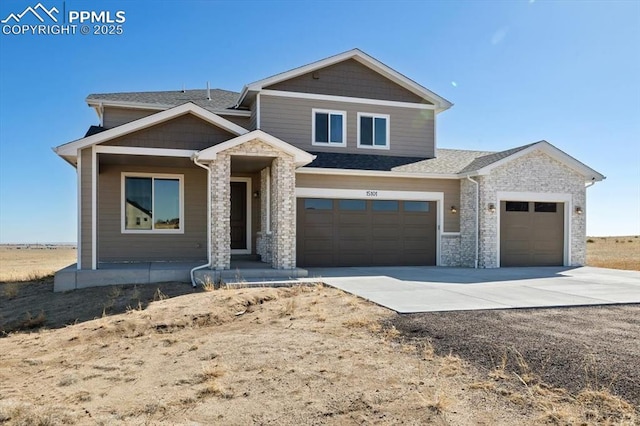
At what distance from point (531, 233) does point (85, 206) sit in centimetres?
1459

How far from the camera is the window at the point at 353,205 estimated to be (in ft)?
51.2

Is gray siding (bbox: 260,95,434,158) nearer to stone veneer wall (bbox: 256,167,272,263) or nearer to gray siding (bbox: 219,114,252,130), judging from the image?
gray siding (bbox: 219,114,252,130)

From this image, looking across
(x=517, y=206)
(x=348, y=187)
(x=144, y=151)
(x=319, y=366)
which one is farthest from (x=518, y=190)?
(x=319, y=366)

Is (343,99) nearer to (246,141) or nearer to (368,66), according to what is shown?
(368,66)

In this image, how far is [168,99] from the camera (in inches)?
673

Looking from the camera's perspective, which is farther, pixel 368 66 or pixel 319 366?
pixel 368 66

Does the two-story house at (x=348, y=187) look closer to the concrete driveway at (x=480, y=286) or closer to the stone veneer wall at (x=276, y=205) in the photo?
the stone veneer wall at (x=276, y=205)

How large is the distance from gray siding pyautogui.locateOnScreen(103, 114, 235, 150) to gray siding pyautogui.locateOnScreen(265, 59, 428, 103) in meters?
3.90

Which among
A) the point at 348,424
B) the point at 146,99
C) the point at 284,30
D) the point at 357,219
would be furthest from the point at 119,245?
the point at 348,424

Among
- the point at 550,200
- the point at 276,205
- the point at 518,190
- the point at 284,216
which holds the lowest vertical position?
the point at 284,216

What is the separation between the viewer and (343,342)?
6477 mm

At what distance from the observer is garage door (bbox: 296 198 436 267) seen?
15312mm

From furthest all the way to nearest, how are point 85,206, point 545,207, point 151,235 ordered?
point 545,207
point 151,235
point 85,206

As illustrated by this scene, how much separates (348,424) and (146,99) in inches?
598
